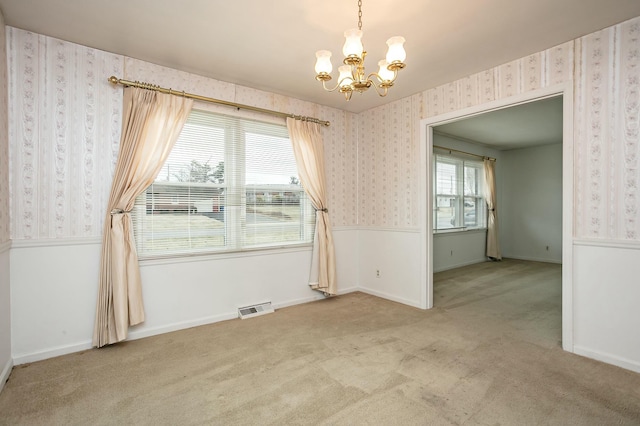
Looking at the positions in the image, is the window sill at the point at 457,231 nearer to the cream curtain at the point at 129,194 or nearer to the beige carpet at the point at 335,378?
the beige carpet at the point at 335,378

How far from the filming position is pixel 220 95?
11.3 feet

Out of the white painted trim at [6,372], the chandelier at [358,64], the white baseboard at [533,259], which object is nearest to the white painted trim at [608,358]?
the chandelier at [358,64]

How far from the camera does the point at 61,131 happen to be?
8.68 ft

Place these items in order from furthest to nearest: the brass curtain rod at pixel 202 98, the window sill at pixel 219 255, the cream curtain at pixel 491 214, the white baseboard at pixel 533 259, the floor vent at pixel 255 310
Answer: the cream curtain at pixel 491 214
the white baseboard at pixel 533 259
the floor vent at pixel 255 310
the window sill at pixel 219 255
the brass curtain rod at pixel 202 98

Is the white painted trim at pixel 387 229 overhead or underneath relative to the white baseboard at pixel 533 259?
overhead

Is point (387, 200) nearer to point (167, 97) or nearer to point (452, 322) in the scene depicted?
point (452, 322)

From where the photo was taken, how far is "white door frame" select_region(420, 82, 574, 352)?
2658 mm

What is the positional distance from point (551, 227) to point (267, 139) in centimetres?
674

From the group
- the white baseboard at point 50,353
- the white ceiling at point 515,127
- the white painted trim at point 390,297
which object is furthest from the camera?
the white ceiling at point 515,127

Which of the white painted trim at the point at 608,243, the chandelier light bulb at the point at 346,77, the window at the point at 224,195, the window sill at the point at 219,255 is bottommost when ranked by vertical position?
the window sill at the point at 219,255

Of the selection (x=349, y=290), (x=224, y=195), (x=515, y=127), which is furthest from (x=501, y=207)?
(x=224, y=195)

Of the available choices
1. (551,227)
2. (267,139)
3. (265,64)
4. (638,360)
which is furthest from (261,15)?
(551,227)

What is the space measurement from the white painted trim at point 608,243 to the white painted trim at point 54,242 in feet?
13.5

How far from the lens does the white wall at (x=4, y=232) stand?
7.30ft
